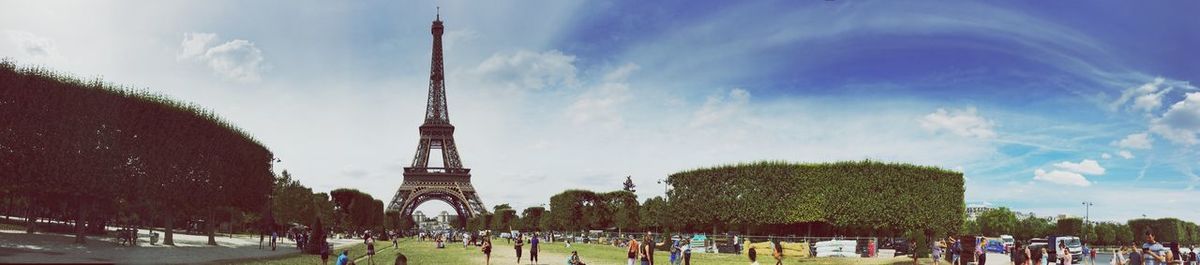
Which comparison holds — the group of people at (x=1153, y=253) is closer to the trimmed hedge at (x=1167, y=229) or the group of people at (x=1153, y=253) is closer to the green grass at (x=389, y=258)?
the green grass at (x=389, y=258)

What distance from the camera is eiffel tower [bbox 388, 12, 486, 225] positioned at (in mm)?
108000

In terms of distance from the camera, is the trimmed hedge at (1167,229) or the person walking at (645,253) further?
the trimmed hedge at (1167,229)

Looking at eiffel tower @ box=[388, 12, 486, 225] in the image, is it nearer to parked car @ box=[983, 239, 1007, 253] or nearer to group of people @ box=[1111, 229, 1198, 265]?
parked car @ box=[983, 239, 1007, 253]

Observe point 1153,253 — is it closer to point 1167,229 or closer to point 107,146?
point 107,146

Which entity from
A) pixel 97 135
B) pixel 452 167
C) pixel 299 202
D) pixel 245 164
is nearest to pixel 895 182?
pixel 245 164

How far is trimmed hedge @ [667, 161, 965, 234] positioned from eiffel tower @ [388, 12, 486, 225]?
191 ft

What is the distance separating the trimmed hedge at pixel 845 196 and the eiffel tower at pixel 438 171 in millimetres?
58205

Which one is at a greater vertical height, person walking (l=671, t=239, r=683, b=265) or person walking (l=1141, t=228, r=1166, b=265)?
person walking (l=1141, t=228, r=1166, b=265)

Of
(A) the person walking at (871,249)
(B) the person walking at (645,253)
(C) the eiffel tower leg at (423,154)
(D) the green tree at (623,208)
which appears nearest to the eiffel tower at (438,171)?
(C) the eiffel tower leg at (423,154)

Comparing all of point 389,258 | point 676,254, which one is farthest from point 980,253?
point 389,258

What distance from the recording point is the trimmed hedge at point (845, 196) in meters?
50.9

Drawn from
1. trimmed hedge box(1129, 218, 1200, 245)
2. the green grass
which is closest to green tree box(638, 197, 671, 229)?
the green grass

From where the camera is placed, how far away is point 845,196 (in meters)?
50.9

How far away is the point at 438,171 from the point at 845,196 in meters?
72.4
